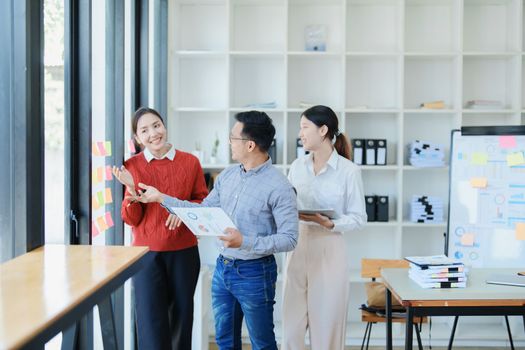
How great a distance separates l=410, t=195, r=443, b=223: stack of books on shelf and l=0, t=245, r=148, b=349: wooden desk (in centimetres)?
283

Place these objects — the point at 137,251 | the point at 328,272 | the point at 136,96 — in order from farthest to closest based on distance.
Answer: the point at 136,96, the point at 328,272, the point at 137,251

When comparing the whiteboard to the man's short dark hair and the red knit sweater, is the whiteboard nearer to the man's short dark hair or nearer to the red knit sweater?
the man's short dark hair

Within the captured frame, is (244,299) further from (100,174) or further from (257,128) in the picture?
(100,174)

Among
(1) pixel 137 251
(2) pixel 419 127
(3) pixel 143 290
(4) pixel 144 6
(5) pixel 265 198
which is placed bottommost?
(3) pixel 143 290

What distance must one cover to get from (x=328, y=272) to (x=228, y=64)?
2.05 meters

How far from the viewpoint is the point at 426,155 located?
4277 millimetres

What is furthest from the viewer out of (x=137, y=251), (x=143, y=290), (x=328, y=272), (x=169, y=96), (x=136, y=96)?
(x=169, y=96)

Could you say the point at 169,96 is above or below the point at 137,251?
above

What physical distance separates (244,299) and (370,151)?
2299 mm

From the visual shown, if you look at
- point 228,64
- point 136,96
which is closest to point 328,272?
point 136,96

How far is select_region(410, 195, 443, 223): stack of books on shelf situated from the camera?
428cm

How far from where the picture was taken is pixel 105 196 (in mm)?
2924

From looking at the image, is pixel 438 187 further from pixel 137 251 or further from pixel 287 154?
pixel 137 251

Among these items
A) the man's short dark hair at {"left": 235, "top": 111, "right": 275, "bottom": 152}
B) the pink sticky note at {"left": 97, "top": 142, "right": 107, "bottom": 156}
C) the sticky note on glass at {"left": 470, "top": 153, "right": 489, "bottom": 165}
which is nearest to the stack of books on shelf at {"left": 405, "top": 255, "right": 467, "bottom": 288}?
the sticky note on glass at {"left": 470, "top": 153, "right": 489, "bottom": 165}
